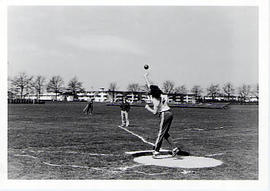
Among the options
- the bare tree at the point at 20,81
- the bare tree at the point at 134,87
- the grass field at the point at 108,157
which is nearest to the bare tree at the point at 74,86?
the bare tree at the point at 134,87

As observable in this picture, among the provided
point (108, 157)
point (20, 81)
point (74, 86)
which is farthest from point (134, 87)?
point (108, 157)

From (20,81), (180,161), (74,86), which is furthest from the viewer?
(74,86)

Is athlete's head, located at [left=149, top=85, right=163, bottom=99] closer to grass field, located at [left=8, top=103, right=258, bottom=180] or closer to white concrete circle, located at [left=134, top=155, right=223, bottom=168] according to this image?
white concrete circle, located at [left=134, top=155, right=223, bottom=168]

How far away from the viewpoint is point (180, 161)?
733cm

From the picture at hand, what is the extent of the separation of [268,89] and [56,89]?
2731 inches

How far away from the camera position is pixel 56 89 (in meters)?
73.4

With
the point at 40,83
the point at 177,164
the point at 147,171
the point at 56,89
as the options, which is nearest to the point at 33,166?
the point at 147,171

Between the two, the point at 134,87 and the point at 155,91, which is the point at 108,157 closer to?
the point at 155,91

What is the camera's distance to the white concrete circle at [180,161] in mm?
6938

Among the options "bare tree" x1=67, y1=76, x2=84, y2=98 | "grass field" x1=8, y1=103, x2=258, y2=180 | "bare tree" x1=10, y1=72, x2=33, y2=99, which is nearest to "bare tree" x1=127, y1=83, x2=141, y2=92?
"bare tree" x1=67, y1=76, x2=84, y2=98

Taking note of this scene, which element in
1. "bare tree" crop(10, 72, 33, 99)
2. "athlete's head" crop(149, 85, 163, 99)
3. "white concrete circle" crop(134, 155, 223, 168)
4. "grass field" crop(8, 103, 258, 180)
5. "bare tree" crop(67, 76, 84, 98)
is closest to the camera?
"grass field" crop(8, 103, 258, 180)

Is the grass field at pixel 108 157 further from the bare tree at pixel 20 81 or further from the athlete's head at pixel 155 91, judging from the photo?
the bare tree at pixel 20 81

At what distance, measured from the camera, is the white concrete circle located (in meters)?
6.94
